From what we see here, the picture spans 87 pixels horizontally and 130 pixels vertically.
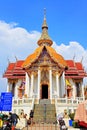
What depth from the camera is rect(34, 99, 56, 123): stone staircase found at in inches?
721

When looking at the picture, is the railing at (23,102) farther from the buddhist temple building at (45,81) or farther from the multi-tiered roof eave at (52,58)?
the multi-tiered roof eave at (52,58)

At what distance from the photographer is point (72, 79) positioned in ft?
103

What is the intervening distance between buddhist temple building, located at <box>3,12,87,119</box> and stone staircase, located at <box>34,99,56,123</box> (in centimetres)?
94

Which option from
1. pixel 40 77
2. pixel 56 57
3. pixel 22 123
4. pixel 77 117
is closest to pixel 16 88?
pixel 40 77

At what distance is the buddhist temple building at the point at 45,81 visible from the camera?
22.9 meters

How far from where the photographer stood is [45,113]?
1936 centimetres

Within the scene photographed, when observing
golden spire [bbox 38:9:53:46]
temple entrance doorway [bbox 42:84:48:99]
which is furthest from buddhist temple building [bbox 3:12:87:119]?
golden spire [bbox 38:9:53:46]

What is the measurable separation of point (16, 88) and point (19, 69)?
2985 millimetres

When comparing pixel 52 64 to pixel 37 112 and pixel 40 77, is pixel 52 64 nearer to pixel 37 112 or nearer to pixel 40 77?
pixel 40 77

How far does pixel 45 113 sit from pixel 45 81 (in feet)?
28.1

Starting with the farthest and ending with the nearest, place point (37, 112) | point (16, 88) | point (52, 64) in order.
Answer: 1. point (16, 88)
2. point (52, 64)
3. point (37, 112)

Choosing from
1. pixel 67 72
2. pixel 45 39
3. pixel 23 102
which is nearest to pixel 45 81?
pixel 67 72

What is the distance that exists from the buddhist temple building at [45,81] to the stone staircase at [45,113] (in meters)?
0.94

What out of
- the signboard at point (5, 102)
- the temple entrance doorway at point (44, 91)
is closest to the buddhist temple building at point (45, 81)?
the temple entrance doorway at point (44, 91)
